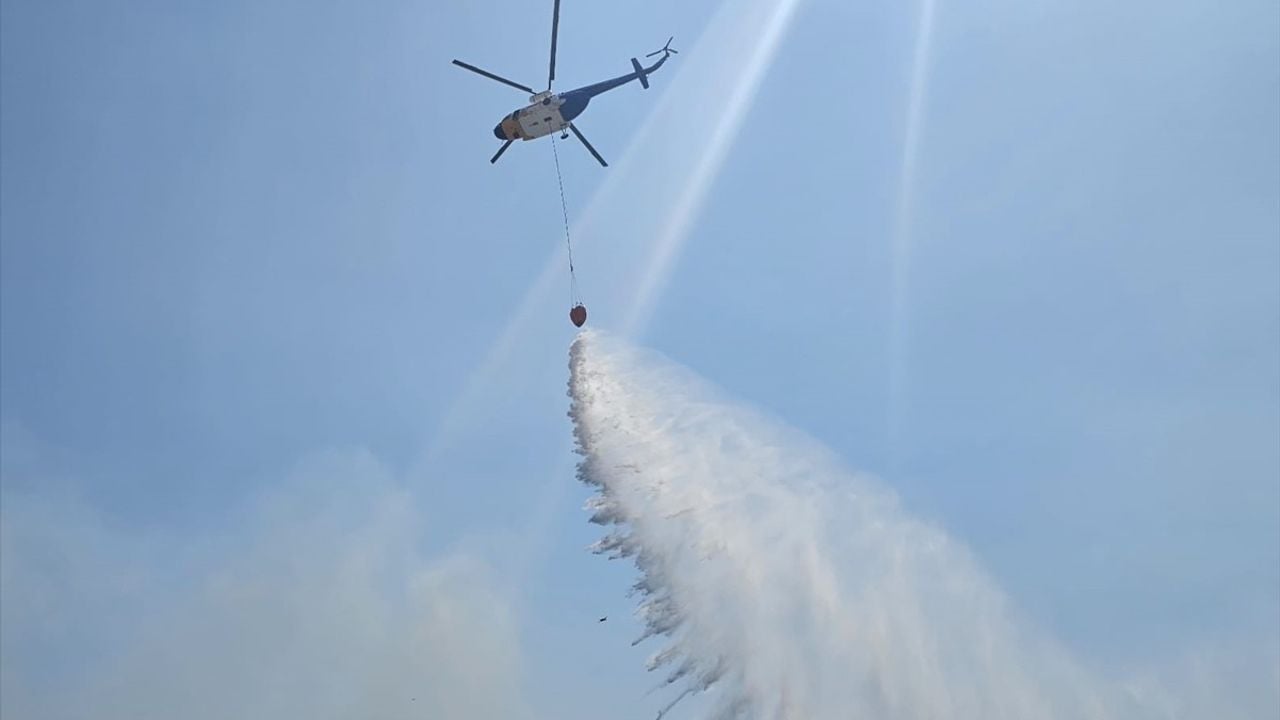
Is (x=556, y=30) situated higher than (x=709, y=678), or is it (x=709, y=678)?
(x=556, y=30)

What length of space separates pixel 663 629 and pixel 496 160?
91.6 feet

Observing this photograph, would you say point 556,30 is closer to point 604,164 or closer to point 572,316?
point 604,164

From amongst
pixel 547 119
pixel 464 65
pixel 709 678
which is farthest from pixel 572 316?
pixel 709 678

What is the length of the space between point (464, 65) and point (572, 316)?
15.4 m

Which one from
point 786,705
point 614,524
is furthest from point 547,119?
point 786,705

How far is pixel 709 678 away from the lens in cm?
4838

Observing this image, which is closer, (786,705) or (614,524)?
(786,705)

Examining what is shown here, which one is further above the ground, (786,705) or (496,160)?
(496,160)

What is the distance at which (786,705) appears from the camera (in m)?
49.0

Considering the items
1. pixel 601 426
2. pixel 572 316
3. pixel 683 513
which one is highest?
pixel 572 316

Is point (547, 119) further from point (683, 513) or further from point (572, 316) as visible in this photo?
point (683, 513)

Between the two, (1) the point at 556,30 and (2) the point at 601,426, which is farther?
(2) the point at 601,426

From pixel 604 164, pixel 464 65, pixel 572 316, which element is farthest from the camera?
pixel 572 316

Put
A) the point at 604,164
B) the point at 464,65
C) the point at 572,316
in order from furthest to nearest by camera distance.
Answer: the point at 572,316, the point at 604,164, the point at 464,65
